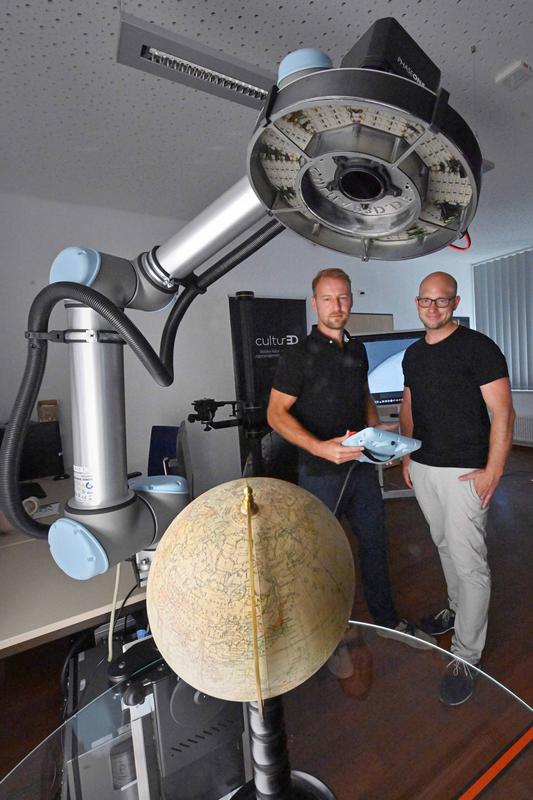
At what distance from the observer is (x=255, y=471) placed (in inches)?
109

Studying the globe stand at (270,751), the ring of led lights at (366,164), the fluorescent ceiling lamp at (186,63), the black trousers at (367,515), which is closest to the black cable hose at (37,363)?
the ring of led lights at (366,164)

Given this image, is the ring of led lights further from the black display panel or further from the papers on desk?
the black display panel

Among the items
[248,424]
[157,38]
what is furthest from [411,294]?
[157,38]

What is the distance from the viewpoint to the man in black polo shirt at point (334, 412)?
1.60 m

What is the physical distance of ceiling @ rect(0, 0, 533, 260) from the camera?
1.39m

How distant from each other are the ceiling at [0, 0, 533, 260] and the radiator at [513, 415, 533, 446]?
3497 millimetres

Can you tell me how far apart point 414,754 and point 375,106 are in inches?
42.5

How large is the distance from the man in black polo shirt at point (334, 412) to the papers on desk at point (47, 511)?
1.13 metres

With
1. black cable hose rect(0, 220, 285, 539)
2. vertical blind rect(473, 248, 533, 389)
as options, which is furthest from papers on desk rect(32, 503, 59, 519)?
vertical blind rect(473, 248, 533, 389)

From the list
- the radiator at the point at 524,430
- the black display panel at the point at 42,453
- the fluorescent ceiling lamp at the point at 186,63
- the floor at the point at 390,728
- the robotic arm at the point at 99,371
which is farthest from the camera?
the radiator at the point at 524,430

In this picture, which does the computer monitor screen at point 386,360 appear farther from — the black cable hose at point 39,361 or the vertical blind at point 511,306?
the black cable hose at point 39,361

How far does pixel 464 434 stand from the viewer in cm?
158

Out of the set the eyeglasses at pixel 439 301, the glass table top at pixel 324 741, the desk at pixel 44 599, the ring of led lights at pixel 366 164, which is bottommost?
the glass table top at pixel 324 741

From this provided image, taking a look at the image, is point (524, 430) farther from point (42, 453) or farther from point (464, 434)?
point (42, 453)
